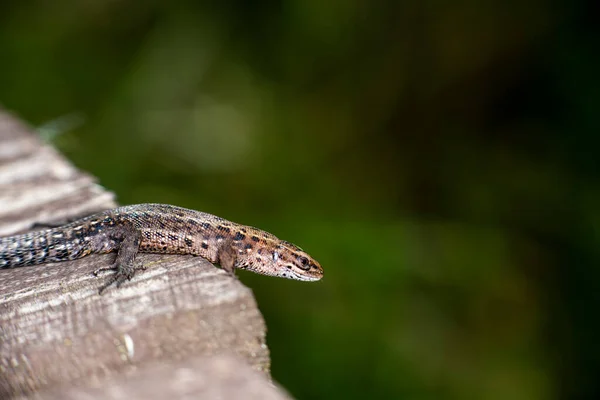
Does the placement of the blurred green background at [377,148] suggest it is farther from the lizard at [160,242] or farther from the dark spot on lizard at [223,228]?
the dark spot on lizard at [223,228]

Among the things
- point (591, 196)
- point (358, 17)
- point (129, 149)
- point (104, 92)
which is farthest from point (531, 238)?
point (104, 92)

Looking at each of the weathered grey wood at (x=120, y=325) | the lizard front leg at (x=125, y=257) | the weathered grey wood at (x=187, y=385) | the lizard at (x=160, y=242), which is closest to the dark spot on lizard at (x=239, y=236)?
the lizard at (x=160, y=242)

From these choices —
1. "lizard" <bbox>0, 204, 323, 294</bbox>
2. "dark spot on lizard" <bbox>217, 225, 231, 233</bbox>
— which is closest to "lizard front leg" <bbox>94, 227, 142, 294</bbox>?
"lizard" <bbox>0, 204, 323, 294</bbox>

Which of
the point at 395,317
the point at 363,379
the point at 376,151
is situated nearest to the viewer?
the point at 363,379

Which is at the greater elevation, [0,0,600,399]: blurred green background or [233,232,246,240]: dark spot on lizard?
[0,0,600,399]: blurred green background

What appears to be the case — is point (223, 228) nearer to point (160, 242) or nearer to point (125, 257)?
point (160, 242)

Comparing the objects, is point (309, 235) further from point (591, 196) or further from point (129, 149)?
point (591, 196)

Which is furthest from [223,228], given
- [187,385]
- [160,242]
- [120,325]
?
[187,385]

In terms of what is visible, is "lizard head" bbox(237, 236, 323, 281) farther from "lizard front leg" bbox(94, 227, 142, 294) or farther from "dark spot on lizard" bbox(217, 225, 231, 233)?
"lizard front leg" bbox(94, 227, 142, 294)
